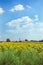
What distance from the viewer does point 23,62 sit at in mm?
23141

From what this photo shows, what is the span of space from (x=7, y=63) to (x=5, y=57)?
2.23 ft

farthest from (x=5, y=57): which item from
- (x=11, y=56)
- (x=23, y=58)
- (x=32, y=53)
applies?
(x=32, y=53)

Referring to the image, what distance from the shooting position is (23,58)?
23.5m

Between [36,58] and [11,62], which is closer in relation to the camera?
[11,62]

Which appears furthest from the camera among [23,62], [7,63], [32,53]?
[32,53]

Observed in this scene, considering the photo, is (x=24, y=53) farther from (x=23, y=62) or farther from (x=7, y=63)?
(x=7, y=63)

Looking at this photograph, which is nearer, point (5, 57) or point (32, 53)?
point (5, 57)

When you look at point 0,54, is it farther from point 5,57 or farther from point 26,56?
point 26,56

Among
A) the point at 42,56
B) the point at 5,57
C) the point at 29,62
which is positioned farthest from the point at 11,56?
the point at 42,56

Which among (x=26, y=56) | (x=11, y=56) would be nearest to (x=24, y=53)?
(x=26, y=56)

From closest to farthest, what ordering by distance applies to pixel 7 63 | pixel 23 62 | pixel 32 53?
pixel 7 63 → pixel 23 62 → pixel 32 53

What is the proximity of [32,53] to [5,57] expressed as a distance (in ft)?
12.8

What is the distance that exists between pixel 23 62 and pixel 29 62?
0.61 meters

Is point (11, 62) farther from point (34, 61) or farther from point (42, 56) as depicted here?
point (42, 56)
